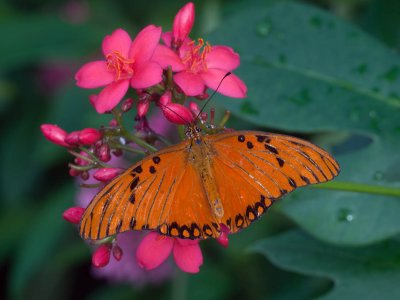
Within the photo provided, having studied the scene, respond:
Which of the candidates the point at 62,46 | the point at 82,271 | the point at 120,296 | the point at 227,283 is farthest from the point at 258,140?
the point at 82,271

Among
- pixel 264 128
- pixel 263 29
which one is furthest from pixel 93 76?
pixel 264 128

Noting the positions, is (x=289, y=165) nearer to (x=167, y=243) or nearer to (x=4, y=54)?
(x=167, y=243)

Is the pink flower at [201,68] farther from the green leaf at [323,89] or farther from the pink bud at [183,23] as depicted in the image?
the green leaf at [323,89]

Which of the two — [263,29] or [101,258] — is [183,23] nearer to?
[263,29]

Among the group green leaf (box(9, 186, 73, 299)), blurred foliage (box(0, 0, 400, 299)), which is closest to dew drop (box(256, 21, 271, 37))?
blurred foliage (box(0, 0, 400, 299))

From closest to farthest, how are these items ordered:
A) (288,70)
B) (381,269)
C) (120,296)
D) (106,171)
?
(106,171) < (381,269) < (288,70) < (120,296)

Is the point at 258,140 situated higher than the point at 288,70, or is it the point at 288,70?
the point at 288,70

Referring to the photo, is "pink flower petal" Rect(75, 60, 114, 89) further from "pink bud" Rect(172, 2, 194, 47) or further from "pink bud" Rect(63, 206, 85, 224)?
"pink bud" Rect(63, 206, 85, 224)
